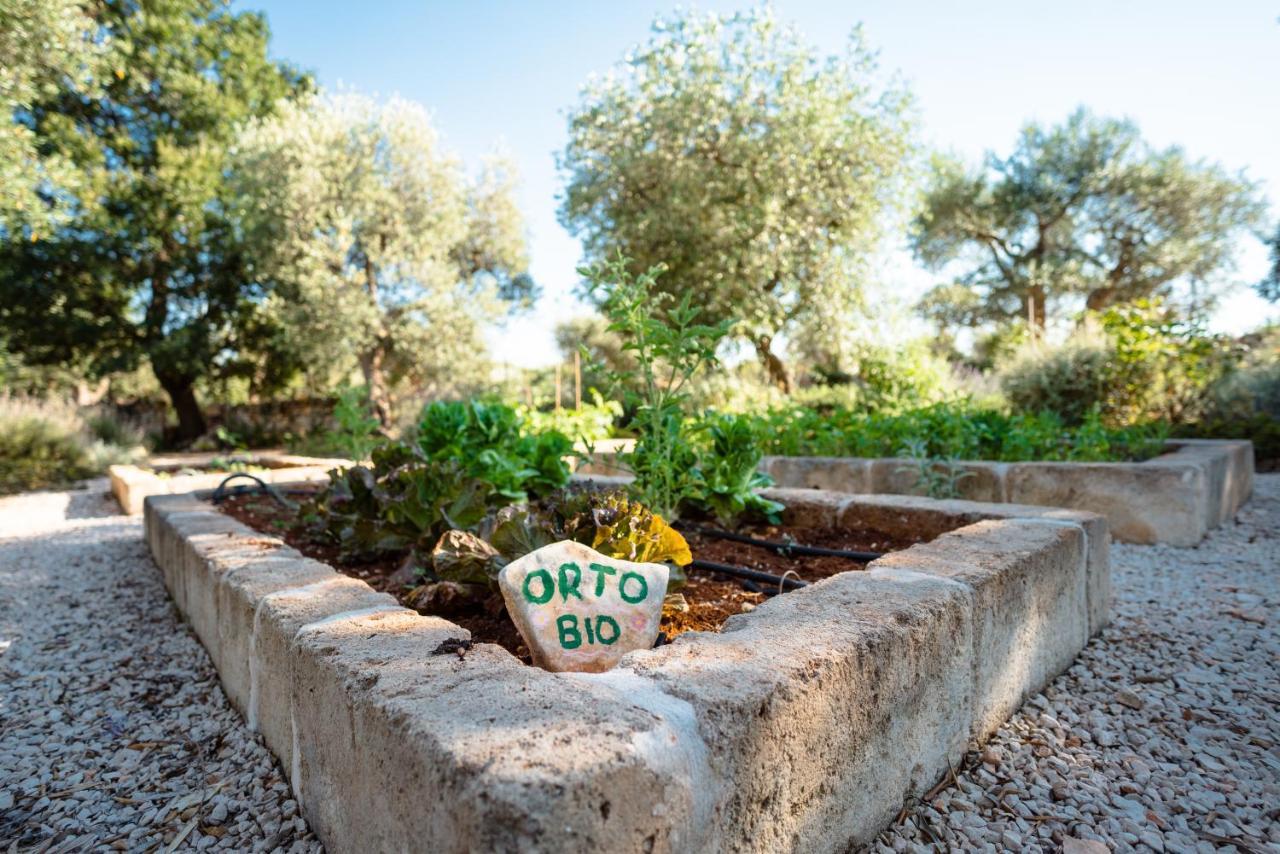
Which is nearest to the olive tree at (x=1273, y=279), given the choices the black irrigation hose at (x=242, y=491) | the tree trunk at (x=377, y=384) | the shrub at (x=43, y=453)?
the black irrigation hose at (x=242, y=491)

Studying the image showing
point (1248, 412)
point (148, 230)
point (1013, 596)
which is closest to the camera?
point (1013, 596)

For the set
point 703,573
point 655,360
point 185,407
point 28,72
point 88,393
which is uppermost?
point 28,72

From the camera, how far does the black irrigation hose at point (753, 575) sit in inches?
79.4

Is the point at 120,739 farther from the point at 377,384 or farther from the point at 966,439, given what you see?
the point at 377,384

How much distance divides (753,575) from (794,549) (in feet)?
1.25

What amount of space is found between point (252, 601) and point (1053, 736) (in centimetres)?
206

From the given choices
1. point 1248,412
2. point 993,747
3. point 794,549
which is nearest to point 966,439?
point 794,549

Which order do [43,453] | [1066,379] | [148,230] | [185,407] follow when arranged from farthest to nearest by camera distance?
[185,407], [148,230], [43,453], [1066,379]

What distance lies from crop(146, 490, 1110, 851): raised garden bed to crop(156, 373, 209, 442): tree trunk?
14565mm

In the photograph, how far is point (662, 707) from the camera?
38.7 inches

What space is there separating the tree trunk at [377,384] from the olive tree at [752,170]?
5598mm

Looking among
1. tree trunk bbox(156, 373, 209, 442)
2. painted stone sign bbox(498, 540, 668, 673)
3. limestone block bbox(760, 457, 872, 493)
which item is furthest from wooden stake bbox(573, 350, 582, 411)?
tree trunk bbox(156, 373, 209, 442)

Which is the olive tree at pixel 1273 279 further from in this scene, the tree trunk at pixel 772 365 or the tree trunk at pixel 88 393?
the tree trunk at pixel 88 393

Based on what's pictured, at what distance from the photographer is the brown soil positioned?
172cm
